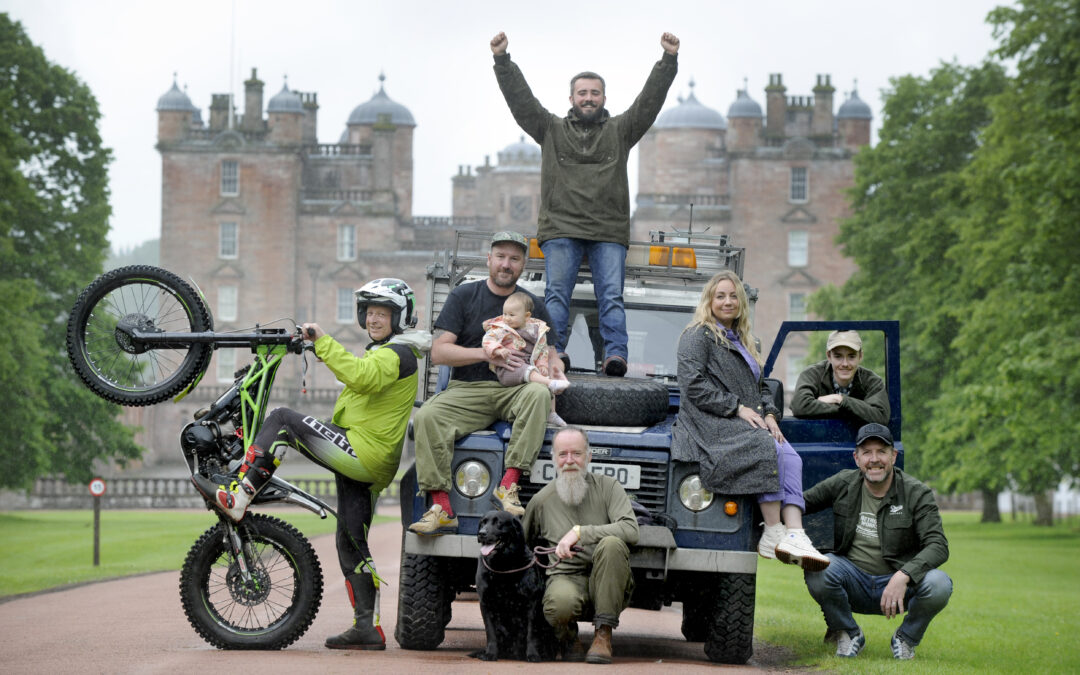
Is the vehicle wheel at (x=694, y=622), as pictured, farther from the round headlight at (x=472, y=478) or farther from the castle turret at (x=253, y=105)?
the castle turret at (x=253, y=105)

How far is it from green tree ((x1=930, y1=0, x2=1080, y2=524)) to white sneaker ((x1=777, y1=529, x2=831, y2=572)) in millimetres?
20923

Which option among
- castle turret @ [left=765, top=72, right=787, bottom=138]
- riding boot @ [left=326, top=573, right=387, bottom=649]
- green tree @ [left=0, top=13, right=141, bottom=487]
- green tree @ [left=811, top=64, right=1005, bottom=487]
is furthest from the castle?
riding boot @ [left=326, top=573, right=387, bottom=649]

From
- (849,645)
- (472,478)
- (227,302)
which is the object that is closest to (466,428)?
(472,478)

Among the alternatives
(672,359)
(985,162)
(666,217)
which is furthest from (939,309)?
(666,217)

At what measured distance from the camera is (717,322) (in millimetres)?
10906

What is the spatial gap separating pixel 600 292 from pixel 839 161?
88.4 m

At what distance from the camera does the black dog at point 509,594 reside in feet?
32.4

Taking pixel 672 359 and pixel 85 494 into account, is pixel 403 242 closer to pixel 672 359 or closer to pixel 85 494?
pixel 85 494

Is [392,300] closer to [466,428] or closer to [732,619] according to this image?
[466,428]

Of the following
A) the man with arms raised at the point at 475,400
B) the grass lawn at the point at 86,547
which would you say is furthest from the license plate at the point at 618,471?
the grass lawn at the point at 86,547

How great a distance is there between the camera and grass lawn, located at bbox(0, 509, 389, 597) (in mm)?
22312

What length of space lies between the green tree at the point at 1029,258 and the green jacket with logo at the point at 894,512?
19805 millimetres

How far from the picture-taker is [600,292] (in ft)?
39.5

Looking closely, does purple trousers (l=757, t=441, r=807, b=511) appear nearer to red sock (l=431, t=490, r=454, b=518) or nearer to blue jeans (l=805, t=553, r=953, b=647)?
blue jeans (l=805, t=553, r=953, b=647)
